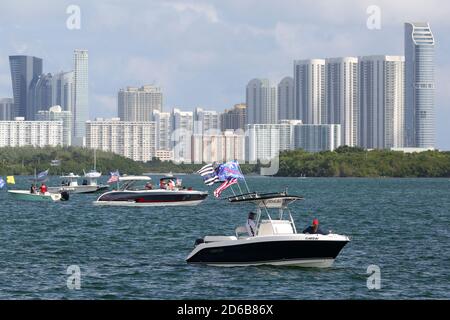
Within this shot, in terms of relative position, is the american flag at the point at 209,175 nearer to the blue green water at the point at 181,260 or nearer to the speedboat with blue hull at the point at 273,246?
the blue green water at the point at 181,260

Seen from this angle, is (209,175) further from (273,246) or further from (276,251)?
(273,246)

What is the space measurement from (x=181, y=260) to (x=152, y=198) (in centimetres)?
4969

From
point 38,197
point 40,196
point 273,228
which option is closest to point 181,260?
point 273,228

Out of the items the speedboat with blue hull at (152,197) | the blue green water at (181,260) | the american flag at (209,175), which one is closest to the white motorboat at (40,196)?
the speedboat with blue hull at (152,197)

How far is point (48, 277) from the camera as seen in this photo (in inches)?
1645

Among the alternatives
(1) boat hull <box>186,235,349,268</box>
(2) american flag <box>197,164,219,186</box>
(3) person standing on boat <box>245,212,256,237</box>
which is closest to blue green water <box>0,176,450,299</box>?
(1) boat hull <box>186,235,349,268</box>

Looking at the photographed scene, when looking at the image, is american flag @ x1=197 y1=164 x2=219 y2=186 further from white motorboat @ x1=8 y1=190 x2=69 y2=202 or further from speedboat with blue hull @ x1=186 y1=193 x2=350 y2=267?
white motorboat @ x1=8 y1=190 x2=69 y2=202

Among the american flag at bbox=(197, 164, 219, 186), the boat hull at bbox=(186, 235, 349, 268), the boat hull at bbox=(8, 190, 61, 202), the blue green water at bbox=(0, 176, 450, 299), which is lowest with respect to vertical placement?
the blue green water at bbox=(0, 176, 450, 299)

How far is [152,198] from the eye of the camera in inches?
3807

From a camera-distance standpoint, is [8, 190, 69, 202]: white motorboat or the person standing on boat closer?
the person standing on boat

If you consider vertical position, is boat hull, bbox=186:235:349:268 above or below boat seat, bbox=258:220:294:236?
below

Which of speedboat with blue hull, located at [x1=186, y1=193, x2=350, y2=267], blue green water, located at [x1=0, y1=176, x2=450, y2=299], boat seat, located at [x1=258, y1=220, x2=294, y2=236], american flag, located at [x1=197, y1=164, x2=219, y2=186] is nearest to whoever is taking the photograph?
blue green water, located at [x1=0, y1=176, x2=450, y2=299]

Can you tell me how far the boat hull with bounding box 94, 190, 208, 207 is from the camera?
96.8 metres

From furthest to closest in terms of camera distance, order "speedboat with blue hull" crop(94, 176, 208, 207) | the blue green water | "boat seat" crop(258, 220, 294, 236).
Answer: "speedboat with blue hull" crop(94, 176, 208, 207) < "boat seat" crop(258, 220, 294, 236) < the blue green water
